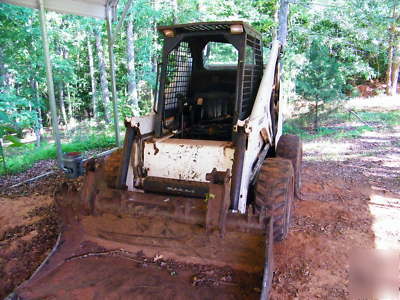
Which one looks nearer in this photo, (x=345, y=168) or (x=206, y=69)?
(x=206, y=69)

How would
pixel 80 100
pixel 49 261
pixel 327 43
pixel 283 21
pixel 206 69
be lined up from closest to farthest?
1. pixel 49 261
2. pixel 206 69
3. pixel 283 21
4. pixel 327 43
5. pixel 80 100

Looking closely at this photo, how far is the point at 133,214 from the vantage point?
3.13 m

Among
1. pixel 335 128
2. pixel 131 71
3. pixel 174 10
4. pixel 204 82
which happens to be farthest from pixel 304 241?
pixel 174 10

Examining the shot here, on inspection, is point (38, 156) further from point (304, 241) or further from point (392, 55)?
point (392, 55)

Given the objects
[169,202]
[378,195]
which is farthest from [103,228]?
[378,195]

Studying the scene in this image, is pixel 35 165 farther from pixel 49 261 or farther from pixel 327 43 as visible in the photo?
pixel 327 43

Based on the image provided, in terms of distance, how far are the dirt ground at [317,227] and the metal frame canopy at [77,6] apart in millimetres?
3348

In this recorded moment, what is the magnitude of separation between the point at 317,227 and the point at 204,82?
265 centimetres

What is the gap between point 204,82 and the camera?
4.99 m

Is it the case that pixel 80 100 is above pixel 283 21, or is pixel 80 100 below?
below

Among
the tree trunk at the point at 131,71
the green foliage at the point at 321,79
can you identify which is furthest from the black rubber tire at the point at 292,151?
the tree trunk at the point at 131,71

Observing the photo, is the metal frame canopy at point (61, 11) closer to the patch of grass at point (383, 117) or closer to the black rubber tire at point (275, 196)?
the black rubber tire at point (275, 196)

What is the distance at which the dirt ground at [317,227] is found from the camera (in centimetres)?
328

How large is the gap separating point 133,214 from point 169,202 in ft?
1.22
